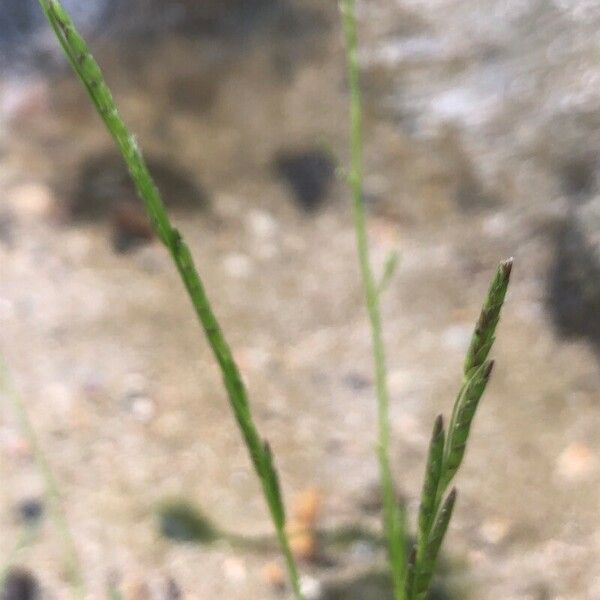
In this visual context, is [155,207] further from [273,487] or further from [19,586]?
[19,586]

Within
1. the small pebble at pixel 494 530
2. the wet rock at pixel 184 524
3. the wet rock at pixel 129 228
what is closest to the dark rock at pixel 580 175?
the small pebble at pixel 494 530

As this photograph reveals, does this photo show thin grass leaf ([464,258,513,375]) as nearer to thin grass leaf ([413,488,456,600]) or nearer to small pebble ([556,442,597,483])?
thin grass leaf ([413,488,456,600])

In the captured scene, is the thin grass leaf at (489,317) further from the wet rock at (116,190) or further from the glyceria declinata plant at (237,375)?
the wet rock at (116,190)

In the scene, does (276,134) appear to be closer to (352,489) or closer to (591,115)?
(591,115)

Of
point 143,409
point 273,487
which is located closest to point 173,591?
point 143,409

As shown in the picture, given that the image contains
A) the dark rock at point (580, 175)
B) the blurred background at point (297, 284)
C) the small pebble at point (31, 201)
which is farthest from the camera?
the small pebble at point (31, 201)

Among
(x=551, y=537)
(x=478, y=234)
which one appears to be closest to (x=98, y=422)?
(x=551, y=537)
